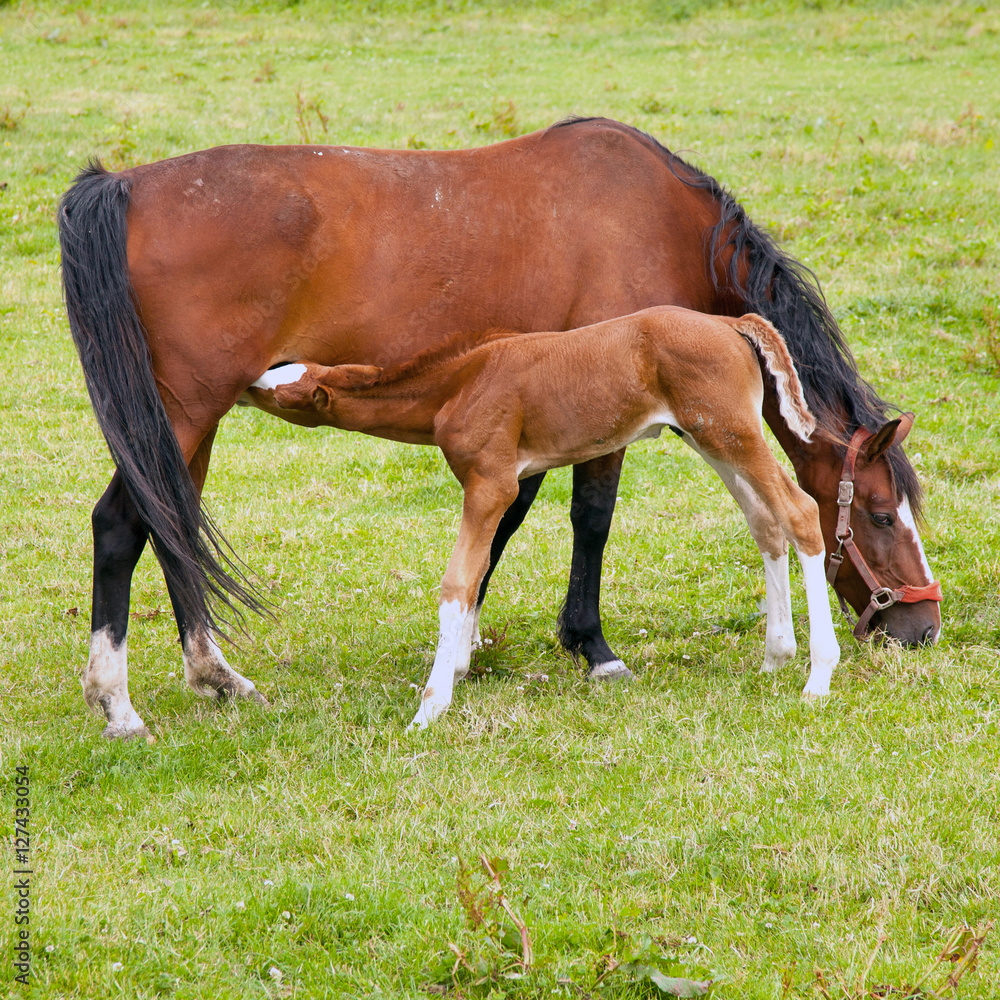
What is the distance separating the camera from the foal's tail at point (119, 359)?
166 inches

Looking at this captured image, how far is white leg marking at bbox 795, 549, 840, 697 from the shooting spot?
4602mm

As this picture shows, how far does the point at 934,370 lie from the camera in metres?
9.02

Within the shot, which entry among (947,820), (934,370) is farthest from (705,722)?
(934,370)

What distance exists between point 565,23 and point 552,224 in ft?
68.0

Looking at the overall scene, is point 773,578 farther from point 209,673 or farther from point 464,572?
point 209,673

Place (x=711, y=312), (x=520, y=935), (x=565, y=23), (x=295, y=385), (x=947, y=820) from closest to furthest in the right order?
(x=520, y=935)
(x=947, y=820)
(x=295, y=385)
(x=711, y=312)
(x=565, y=23)

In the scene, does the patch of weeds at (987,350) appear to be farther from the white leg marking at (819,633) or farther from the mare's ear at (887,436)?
the white leg marking at (819,633)

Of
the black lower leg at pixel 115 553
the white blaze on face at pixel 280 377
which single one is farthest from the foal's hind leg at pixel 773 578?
the black lower leg at pixel 115 553

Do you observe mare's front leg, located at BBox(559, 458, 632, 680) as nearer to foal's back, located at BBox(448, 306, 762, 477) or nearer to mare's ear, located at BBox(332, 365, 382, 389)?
foal's back, located at BBox(448, 306, 762, 477)

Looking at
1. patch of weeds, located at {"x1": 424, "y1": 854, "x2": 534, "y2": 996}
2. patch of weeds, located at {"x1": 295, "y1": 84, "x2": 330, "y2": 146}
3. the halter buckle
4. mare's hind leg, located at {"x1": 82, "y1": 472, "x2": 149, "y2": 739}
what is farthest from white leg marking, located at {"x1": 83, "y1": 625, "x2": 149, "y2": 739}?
patch of weeds, located at {"x1": 295, "y1": 84, "x2": 330, "y2": 146}

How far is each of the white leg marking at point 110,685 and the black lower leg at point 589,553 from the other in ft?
6.55

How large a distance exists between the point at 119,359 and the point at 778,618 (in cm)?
304

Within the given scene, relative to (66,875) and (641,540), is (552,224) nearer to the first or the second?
(641,540)

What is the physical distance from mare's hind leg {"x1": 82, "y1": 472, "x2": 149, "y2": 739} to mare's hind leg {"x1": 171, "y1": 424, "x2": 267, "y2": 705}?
40cm
